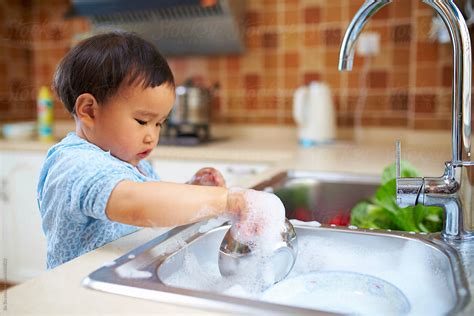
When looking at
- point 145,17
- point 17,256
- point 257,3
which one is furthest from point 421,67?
point 17,256

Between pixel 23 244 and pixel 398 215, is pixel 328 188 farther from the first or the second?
pixel 23 244

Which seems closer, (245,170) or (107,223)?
(107,223)

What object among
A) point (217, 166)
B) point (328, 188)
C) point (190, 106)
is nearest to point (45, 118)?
point (190, 106)

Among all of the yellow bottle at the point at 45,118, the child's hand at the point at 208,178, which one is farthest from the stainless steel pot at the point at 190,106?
the child's hand at the point at 208,178

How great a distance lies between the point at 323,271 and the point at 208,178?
0.24 meters

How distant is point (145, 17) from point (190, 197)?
6.05ft

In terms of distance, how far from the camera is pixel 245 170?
168 cm

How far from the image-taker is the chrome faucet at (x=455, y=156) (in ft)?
1.97

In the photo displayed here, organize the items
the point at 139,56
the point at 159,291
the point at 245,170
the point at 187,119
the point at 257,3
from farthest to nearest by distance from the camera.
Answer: the point at 257,3 → the point at 187,119 → the point at 245,170 → the point at 139,56 → the point at 159,291

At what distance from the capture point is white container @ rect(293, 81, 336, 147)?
1932mm

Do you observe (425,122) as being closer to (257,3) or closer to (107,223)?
(257,3)

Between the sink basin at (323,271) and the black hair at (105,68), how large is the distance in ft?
0.66

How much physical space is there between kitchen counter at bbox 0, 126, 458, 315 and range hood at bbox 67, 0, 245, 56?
41 cm

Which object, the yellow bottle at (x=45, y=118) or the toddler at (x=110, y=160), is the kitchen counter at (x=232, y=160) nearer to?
the toddler at (x=110, y=160)
